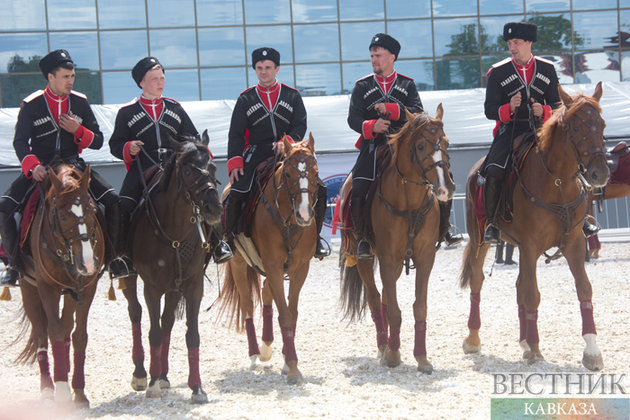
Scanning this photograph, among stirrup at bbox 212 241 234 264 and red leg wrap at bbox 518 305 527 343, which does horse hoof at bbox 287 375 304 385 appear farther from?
red leg wrap at bbox 518 305 527 343

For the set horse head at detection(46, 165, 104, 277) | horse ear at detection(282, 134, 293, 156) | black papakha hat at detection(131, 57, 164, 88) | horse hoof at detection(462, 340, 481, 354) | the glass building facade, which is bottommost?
horse hoof at detection(462, 340, 481, 354)

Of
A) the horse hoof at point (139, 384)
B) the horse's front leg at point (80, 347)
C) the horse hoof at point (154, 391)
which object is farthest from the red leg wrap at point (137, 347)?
the horse's front leg at point (80, 347)

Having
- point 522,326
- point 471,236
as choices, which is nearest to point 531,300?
point 522,326

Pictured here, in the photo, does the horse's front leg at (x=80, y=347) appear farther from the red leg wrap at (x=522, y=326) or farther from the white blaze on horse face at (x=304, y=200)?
the red leg wrap at (x=522, y=326)

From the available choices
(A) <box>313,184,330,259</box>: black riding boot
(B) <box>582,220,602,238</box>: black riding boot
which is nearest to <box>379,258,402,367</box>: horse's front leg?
(A) <box>313,184,330,259</box>: black riding boot

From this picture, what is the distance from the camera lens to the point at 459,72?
2234cm

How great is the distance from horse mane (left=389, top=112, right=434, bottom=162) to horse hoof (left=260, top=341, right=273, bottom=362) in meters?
2.48

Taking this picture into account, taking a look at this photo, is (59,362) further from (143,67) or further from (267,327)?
(143,67)

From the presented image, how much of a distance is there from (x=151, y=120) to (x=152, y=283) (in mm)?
1679

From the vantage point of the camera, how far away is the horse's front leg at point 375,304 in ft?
21.6

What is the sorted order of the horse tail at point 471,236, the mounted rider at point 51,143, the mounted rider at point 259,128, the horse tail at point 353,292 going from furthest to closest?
the horse tail at point 353,292 < the horse tail at point 471,236 < the mounted rider at point 259,128 < the mounted rider at point 51,143

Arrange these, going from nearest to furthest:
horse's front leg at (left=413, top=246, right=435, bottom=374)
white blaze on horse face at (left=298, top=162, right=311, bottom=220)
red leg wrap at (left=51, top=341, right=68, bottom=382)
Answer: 1. red leg wrap at (left=51, top=341, right=68, bottom=382)
2. white blaze on horse face at (left=298, top=162, right=311, bottom=220)
3. horse's front leg at (left=413, top=246, right=435, bottom=374)

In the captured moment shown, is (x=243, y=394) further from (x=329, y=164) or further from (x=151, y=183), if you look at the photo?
(x=329, y=164)

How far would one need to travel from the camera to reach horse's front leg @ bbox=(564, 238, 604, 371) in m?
5.65
